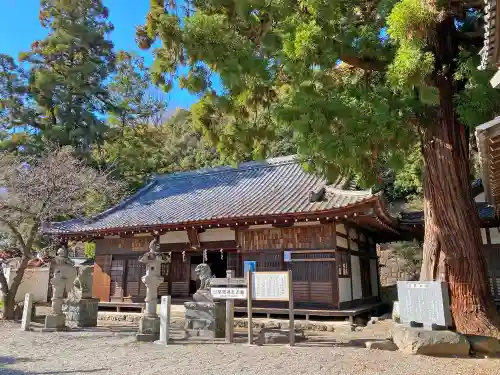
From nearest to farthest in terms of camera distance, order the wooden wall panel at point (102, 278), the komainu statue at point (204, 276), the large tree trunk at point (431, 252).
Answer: the large tree trunk at point (431, 252), the komainu statue at point (204, 276), the wooden wall panel at point (102, 278)

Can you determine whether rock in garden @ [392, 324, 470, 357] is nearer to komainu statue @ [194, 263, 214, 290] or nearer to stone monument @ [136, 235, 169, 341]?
komainu statue @ [194, 263, 214, 290]

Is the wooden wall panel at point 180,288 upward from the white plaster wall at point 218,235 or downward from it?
downward

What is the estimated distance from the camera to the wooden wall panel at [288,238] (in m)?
11.6

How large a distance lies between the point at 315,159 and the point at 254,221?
4.30 metres

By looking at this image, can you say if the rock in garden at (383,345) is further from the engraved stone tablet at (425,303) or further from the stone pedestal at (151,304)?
the stone pedestal at (151,304)

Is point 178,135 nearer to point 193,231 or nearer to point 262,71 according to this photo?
point 193,231

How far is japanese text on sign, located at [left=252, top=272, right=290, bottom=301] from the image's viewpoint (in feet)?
27.8

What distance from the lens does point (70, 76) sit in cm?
2456

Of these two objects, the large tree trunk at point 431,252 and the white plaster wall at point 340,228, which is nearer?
the large tree trunk at point 431,252

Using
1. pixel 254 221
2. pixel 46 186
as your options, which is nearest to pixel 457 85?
pixel 254 221

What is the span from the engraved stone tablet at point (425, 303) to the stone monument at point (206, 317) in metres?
4.04

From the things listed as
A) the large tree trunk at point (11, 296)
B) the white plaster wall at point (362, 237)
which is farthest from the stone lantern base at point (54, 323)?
the white plaster wall at point (362, 237)

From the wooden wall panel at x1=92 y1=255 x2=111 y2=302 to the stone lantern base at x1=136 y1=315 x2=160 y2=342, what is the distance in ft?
22.2

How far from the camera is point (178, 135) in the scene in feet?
142
